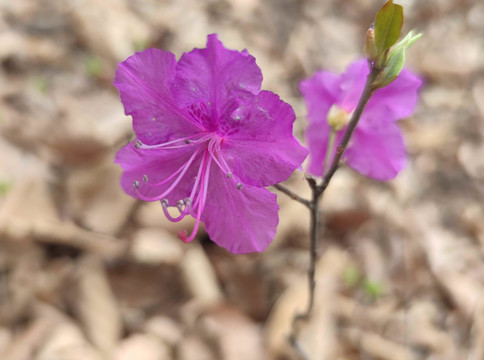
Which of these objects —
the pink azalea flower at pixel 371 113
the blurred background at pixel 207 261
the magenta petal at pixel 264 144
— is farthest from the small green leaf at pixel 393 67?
the blurred background at pixel 207 261

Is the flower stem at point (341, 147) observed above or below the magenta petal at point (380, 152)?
below

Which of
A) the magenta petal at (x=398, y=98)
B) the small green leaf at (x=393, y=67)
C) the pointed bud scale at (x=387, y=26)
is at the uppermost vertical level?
the magenta petal at (x=398, y=98)

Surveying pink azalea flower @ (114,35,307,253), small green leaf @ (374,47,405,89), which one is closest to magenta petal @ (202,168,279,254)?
pink azalea flower @ (114,35,307,253)

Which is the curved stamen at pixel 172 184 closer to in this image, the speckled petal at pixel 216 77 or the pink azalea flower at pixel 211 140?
the pink azalea flower at pixel 211 140

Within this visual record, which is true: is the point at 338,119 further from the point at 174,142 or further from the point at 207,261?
the point at 207,261

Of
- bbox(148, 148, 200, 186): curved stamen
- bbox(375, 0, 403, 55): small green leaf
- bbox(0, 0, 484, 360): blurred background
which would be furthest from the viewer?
bbox(0, 0, 484, 360): blurred background

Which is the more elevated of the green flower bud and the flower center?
the green flower bud

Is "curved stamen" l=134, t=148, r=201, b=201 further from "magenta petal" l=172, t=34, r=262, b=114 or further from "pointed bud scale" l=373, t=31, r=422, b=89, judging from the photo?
"pointed bud scale" l=373, t=31, r=422, b=89

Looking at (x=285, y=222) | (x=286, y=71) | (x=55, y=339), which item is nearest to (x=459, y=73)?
(x=286, y=71)
